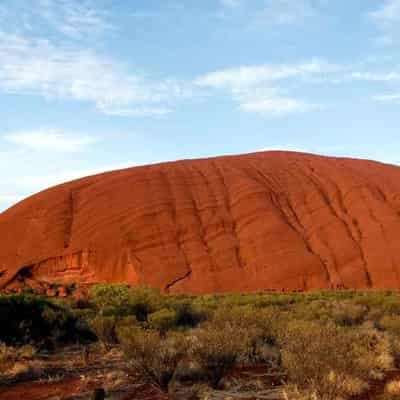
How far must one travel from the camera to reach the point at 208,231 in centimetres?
3900


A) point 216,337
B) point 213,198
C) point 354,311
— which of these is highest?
point 213,198

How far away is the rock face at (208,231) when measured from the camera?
1409 inches

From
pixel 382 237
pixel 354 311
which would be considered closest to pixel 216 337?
pixel 354 311

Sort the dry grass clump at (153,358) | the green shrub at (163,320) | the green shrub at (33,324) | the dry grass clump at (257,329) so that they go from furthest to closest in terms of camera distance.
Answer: the green shrub at (163,320)
the green shrub at (33,324)
the dry grass clump at (257,329)
the dry grass clump at (153,358)

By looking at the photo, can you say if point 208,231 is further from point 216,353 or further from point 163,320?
point 216,353

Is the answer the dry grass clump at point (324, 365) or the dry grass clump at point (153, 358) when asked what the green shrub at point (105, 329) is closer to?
the dry grass clump at point (153, 358)

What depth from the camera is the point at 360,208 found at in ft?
138

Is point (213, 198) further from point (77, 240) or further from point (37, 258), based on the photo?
point (37, 258)

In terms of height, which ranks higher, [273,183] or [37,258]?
Result: [273,183]

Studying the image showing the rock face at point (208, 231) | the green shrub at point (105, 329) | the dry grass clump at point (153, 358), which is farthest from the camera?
the rock face at point (208, 231)

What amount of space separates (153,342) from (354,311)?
11.4 metres

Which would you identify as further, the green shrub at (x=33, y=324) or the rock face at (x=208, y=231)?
the rock face at (x=208, y=231)

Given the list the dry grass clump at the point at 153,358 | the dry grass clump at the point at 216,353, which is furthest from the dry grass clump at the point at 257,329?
the dry grass clump at the point at 153,358

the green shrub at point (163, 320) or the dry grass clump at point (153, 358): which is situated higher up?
the dry grass clump at point (153, 358)
